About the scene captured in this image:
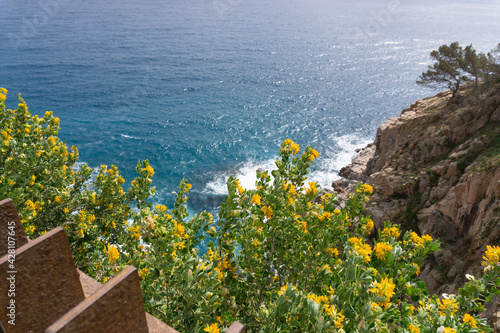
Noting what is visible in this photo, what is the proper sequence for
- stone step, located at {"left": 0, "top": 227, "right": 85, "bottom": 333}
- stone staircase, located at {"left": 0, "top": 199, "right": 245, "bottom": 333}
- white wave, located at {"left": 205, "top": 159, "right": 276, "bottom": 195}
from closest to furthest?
1. stone staircase, located at {"left": 0, "top": 199, "right": 245, "bottom": 333}
2. stone step, located at {"left": 0, "top": 227, "right": 85, "bottom": 333}
3. white wave, located at {"left": 205, "top": 159, "right": 276, "bottom": 195}

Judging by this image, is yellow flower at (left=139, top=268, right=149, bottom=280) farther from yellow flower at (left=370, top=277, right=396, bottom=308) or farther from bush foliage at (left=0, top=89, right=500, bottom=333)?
yellow flower at (left=370, top=277, right=396, bottom=308)

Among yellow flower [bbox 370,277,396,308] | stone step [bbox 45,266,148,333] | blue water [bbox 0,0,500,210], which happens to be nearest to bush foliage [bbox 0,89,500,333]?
yellow flower [bbox 370,277,396,308]

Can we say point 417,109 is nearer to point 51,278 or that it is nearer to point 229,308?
point 229,308

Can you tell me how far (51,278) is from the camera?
258 cm

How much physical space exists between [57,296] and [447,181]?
69.2ft

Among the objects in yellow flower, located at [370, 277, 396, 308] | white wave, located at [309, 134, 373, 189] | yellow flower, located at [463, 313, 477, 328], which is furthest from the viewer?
white wave, located at [309, 134, 373, 189]

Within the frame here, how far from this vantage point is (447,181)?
18.9 metres

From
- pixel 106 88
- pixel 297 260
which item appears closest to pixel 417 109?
pixel 297 260

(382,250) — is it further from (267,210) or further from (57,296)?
(57,296)

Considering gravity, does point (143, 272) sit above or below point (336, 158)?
above

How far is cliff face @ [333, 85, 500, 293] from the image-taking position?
50.0 ft

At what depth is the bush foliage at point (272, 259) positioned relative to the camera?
3.62 m

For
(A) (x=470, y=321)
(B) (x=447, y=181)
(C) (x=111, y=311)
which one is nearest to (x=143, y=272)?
(C) (x=111, y=311)

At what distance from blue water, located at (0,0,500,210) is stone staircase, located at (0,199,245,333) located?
83.7 ft
